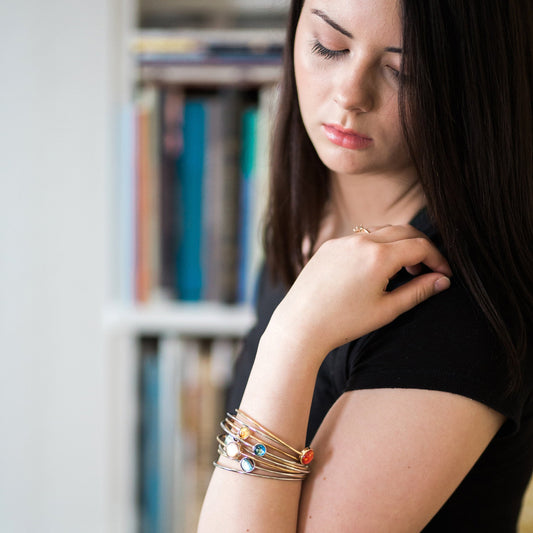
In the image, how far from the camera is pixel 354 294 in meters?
0.63

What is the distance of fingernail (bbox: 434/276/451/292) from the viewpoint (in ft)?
2.07

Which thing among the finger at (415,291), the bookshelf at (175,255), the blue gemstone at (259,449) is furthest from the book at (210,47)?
the blue gemstone at (259,449)

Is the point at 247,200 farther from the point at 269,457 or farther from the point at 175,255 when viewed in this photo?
the point at 269,457

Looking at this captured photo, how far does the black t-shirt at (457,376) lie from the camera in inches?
23.2

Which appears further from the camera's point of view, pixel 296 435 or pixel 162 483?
pixel 162 483

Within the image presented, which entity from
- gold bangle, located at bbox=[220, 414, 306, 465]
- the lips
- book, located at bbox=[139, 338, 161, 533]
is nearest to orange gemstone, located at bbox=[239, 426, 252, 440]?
gold bangle, located at bbox=[220, 414, 306, 465]

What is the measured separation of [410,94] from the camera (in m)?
0.63

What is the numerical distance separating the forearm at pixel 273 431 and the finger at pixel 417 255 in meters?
0.13

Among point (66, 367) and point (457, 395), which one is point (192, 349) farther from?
point (457, 395)

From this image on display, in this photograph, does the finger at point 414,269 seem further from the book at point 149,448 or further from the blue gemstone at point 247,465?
the book at point 149,448

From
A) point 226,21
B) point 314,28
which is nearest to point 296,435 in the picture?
point 314,28

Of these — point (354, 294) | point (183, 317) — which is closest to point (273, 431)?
point (354, 294)

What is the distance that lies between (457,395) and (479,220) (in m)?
0.19

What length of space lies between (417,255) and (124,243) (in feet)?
2.57
